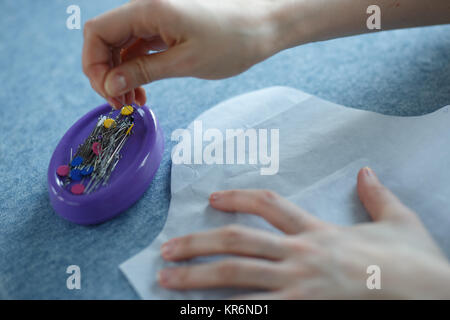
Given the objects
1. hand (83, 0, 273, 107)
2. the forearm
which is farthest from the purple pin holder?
the forearm

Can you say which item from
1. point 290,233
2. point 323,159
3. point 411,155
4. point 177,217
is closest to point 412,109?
point 411,155

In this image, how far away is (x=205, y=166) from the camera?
3.00 feet

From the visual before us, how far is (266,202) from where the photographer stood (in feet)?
2.47

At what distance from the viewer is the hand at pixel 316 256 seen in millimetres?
641

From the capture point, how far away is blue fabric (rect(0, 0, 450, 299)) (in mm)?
794

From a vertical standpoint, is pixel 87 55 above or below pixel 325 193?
above

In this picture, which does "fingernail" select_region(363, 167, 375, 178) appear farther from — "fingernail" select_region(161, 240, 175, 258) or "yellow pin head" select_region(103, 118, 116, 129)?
"yellow pin head" select_region(103, 118, 116, 129)

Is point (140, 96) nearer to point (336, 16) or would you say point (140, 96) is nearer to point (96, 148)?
point (96, 148)

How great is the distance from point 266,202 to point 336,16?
0.47m

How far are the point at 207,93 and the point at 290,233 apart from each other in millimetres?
536

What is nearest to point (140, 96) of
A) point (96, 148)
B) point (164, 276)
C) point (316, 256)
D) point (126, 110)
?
point (126, 110)

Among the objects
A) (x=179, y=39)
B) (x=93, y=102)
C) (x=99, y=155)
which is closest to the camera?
(x=179, y=39)

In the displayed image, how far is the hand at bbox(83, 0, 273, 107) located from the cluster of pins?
0.11 metres
